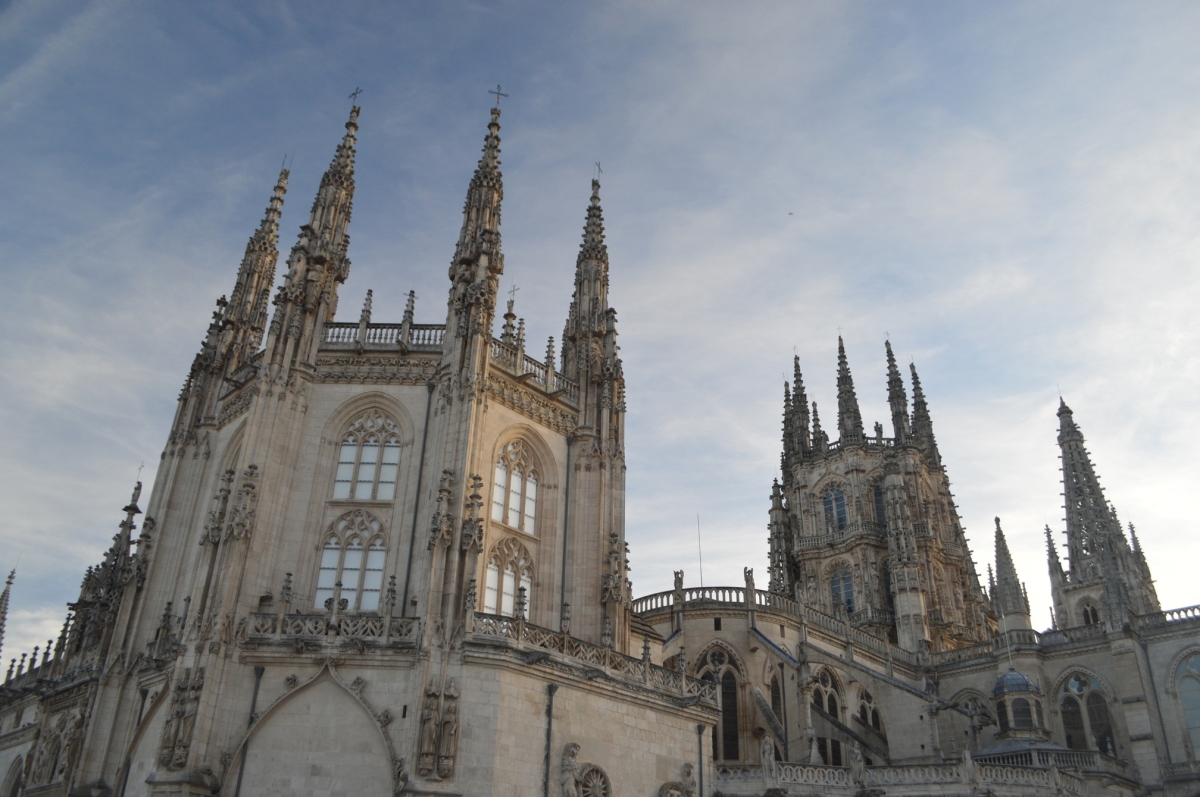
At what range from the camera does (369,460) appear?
2669 centimetres

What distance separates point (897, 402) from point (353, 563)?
166ft

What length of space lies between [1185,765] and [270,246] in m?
46.0

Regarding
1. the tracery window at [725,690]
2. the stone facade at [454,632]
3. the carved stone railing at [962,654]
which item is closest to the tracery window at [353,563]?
the stone facade at [454,632]

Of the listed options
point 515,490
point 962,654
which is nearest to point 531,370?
point 515,490

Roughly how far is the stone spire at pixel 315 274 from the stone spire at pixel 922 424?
48015mm

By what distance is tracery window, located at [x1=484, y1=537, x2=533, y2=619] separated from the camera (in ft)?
85.4

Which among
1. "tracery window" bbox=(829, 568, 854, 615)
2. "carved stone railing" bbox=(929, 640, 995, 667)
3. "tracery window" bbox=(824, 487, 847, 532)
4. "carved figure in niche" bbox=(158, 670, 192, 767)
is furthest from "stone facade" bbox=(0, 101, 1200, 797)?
"tracery window" bbox=(824, 487, 847, 532)

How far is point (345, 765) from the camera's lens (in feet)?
69.4

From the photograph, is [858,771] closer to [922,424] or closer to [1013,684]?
[1013,684]

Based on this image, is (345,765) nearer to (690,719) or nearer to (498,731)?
(498,731)

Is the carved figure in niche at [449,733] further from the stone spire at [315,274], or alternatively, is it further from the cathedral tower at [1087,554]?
the cathedral tower at [1087,554]

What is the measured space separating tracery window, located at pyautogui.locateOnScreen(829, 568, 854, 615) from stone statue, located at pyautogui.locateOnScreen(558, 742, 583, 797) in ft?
129

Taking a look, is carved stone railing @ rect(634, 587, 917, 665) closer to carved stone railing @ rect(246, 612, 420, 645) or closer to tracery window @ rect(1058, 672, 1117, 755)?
tracery window @ rect(1058, 672, 1117, 755)

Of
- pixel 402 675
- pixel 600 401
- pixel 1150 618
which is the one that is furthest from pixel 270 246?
pixel 1150 618
